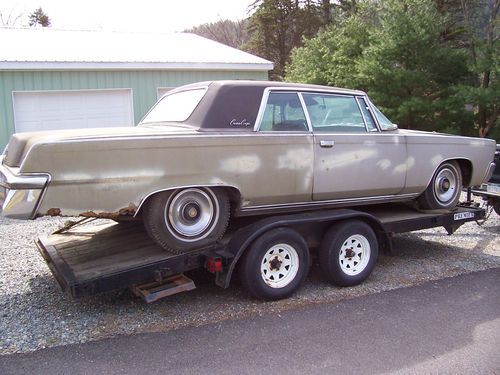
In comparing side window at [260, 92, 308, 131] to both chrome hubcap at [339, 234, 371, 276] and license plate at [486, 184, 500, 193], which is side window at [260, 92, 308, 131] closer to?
chrome hubcap at [339, 234, 371, 276]

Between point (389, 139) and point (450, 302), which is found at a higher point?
point (389, 139)

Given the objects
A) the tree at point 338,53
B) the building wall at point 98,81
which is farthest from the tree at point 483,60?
the building wall at point 98,81

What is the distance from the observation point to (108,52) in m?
13.1

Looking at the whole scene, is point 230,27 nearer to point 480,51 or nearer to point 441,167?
point 480,51

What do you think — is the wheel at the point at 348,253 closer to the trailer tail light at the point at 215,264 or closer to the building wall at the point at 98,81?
the trailer tail light at the point at 215,264

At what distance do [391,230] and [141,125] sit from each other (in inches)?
117

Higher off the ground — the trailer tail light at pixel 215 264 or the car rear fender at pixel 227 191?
the car rear fender at pixel 227 191

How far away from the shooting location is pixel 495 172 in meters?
7.66

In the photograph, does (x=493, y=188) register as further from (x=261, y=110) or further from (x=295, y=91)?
(x=261, y=110)

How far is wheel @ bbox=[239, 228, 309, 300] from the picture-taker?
15.5 ft

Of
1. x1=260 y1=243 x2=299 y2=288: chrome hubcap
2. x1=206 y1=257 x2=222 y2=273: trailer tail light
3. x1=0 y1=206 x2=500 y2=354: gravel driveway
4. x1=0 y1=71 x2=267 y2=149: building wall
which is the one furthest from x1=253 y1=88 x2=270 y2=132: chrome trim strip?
x1=0 y1=71 x2=267 y2=149: building wall

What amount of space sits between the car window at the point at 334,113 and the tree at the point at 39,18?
31.2m

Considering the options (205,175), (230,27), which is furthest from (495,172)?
(230,27)

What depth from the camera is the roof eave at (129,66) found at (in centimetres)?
1127
